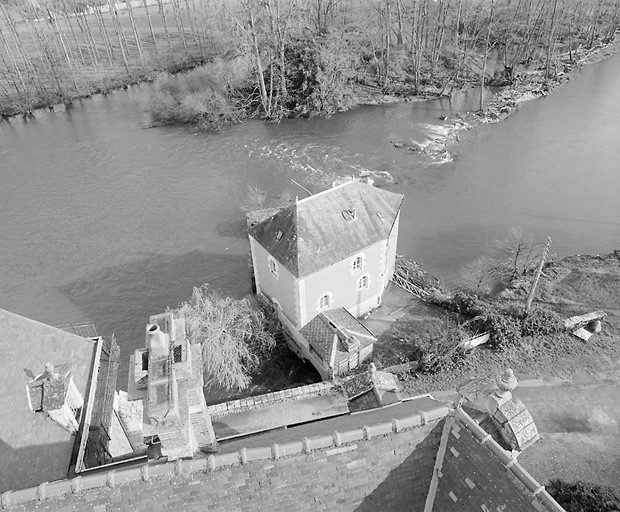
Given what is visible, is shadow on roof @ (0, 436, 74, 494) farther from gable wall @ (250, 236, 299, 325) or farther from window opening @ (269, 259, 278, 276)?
window opening @ (269, 259, 278, 276)

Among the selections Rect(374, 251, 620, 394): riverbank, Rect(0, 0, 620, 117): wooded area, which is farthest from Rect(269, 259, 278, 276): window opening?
Rect(0, 0, 620, 117): wooded area

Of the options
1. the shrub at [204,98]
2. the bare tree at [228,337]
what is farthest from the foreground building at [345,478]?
the shrub at [204,98]

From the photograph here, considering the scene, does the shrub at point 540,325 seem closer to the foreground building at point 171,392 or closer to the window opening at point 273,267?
the window opening at point 273,267

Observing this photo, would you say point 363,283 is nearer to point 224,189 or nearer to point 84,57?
point 224,189

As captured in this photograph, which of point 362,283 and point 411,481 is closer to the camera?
point 411,481

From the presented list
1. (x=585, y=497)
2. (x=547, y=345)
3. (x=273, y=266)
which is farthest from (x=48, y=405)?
(x=547, y=345)

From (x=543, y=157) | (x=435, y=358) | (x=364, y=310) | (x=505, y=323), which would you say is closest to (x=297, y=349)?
(x=364, y=310)
